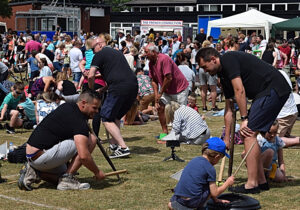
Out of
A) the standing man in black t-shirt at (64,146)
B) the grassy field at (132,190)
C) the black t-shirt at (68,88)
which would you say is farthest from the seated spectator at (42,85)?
the standing man in black t-shirt at (64,146)

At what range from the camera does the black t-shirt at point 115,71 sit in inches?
362

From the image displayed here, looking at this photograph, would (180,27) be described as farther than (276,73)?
Yes

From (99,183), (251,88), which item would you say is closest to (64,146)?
(99,183)

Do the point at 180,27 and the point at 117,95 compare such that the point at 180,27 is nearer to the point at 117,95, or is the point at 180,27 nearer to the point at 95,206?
the point at 117,95

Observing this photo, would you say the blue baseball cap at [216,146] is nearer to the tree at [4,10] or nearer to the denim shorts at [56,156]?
the denim shorts at [56,156]

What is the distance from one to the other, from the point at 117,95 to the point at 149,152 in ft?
4.58

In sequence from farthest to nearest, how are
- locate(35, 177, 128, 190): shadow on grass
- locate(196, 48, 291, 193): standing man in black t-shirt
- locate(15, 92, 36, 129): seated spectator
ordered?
locate(15, 92, 36, 129): seated spectator < locate(35, 177, 128, 190): shadow on grass < locate(196, 48, 291, 193): standing man in black t-shirt

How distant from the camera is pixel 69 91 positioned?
12.4 meters

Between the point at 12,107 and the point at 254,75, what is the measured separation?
7.53 m

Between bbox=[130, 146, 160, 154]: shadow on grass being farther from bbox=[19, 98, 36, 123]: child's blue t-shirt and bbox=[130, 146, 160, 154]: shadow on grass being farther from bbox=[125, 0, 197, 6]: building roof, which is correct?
bbox=[125, 0, 197, 6]: building roof

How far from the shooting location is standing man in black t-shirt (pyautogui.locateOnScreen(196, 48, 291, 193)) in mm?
6695

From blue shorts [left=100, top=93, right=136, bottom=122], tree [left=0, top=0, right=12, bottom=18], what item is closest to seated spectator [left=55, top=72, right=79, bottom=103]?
blue shorts [left=100, top=93, right=136, bottom=122]

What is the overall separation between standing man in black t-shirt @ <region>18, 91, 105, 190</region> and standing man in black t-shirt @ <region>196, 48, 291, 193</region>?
4.60 feet

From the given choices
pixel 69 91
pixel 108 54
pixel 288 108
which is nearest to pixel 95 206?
pixel 108 54
